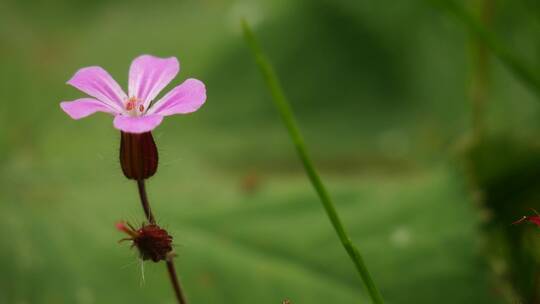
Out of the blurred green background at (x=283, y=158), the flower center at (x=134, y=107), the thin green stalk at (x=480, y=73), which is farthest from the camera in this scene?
the thin green stalk at (x=480, y=73)

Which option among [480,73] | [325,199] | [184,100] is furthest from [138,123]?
[480,73]

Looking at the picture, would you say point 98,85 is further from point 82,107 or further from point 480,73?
point 480,73

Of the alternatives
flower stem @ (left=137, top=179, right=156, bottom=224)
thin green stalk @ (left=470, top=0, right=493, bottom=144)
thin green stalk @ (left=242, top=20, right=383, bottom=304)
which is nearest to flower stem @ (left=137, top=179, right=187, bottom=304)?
flower stem @ (left=137, top=179, right=156, bottom=224)

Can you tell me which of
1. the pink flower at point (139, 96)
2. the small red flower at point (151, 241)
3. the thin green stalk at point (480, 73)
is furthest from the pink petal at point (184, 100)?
the thin green stalk at point (480, 73)

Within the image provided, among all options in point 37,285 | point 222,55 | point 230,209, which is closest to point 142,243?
point 37,285

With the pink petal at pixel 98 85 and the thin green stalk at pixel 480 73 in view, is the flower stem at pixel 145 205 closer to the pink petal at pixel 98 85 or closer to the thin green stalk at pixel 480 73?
the pink petal at pixel 98 85

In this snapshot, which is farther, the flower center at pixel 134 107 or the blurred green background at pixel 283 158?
the blurred green background at pixel 283 158

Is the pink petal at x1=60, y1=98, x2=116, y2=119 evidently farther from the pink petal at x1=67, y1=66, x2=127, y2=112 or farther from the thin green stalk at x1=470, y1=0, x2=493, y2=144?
the thin green stalk at x1=470, y1=0, x2=493, y2=144
